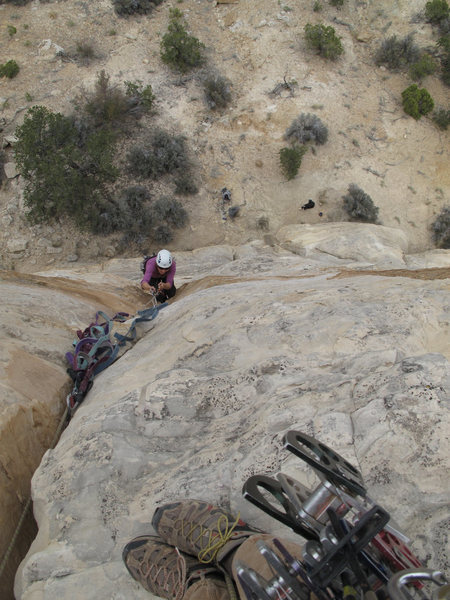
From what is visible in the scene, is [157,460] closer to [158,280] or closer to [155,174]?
[158,280]

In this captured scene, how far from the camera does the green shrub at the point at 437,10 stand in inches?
640

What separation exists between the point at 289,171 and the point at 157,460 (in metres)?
12.3

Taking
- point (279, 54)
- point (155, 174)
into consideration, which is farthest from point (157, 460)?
point (279, 54)

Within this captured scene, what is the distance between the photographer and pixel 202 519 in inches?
101

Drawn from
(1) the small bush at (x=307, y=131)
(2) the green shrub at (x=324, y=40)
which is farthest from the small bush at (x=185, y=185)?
(2) the green shrub at (x=324, y=40)

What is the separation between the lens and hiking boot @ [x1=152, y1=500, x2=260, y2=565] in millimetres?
2412

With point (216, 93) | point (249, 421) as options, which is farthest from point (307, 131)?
point (249, 421)

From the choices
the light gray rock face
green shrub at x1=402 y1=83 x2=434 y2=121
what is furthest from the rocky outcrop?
green shrub at x1=402 y1=83 x2=434 y2=121

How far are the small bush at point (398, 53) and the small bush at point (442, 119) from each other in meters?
2.72

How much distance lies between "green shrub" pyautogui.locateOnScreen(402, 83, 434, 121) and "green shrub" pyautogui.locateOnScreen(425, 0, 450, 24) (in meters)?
4.01

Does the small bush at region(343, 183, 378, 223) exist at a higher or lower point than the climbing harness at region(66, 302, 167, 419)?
higher

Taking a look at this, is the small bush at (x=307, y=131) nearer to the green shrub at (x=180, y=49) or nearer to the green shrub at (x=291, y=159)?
the green shrub at (x=291, y=159)

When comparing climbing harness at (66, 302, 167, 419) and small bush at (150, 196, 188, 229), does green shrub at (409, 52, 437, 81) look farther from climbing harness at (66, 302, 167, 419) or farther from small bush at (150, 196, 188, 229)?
climbing harness at (66, 302, 167, 419)

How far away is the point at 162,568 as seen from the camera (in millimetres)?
2430
